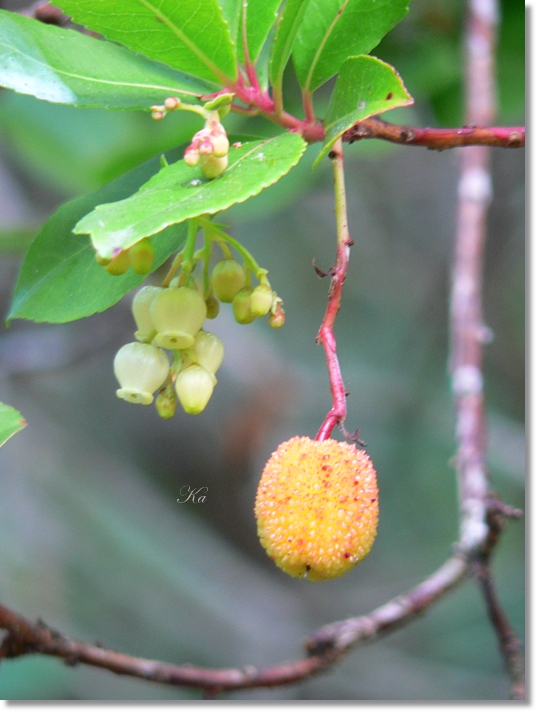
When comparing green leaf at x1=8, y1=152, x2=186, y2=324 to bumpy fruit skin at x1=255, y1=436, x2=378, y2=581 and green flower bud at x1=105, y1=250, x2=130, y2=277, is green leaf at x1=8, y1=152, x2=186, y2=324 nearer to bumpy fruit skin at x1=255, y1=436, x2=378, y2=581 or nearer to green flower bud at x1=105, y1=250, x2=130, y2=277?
Answer: green flower bud at x1=105, y1=250, x2=130, y2=277

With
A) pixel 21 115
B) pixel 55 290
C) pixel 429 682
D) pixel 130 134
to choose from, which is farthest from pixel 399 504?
pixel 55 290

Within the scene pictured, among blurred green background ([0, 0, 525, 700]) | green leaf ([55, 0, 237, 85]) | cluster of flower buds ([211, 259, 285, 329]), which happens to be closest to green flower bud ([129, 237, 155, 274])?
cluster of flower buds ([211, 259, 285, 329])

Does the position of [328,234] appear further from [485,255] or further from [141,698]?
[141,698]

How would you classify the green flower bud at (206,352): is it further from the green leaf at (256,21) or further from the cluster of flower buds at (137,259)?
the green leaf at (256,21)

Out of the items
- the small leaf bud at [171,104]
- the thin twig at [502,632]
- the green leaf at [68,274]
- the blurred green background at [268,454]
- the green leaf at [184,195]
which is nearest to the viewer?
the green leaf at [184,195]

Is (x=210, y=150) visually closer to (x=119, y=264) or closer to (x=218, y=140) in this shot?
(x=218, y=140)

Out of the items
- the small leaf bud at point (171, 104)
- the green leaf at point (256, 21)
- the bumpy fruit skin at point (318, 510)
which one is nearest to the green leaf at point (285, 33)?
the green leaf at point (256, 21)

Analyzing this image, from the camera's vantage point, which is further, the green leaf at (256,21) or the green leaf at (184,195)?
the green leaf at (256,21)
